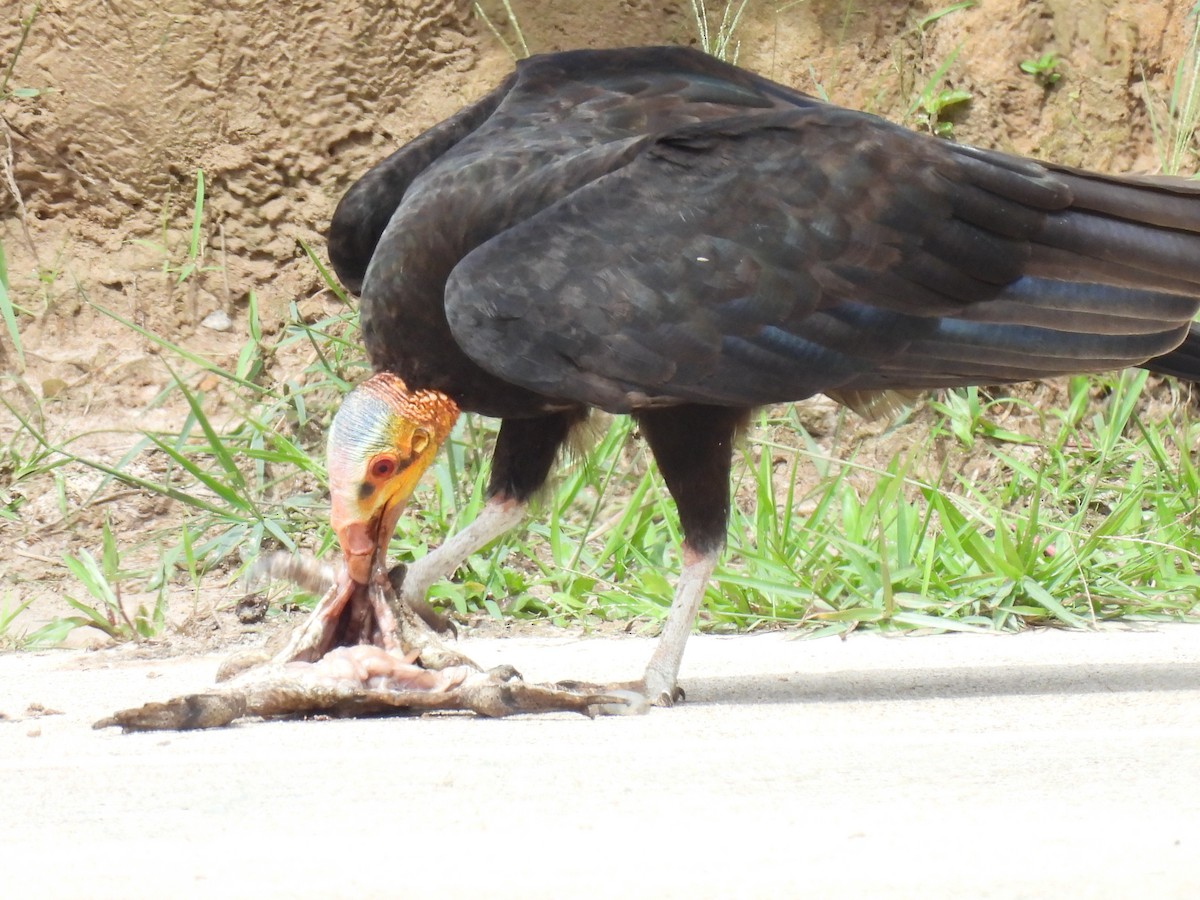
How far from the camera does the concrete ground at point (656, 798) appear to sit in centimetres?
157

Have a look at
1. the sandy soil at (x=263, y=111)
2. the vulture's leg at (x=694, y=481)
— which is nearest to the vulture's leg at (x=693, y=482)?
the vulture's leg at (x=694, y=481)

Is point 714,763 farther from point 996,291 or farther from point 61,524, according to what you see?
point 61,524

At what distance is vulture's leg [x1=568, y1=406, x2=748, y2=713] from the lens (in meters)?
3.22

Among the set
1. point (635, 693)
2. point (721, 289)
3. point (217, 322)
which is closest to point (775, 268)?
point (721, 289)

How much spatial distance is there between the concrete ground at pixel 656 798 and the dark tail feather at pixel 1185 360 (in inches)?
26.7

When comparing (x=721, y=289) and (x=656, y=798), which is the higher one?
(x=721, y=289)

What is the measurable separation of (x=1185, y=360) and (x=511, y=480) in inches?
62.7

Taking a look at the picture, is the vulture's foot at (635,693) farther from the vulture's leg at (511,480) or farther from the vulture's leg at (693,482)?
the vulture's leg at (511,480)

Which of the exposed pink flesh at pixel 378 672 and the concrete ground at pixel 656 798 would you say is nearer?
the concrete ground at pixel 656 798

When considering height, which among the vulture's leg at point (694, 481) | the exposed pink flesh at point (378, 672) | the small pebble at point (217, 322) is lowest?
the small pebble at point (217, 322)

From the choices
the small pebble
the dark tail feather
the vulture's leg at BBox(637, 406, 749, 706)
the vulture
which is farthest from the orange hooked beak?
the small pebble

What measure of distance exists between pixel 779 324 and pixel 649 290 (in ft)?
0.96

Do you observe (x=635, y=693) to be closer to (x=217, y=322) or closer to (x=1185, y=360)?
(x=1185, y=360)

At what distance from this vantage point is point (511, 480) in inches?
146
